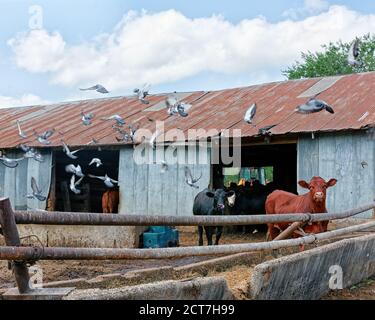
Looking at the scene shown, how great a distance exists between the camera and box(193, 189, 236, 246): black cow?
36.2 feet

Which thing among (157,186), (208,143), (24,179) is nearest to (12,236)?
(208,143)

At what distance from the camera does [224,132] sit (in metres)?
13.1

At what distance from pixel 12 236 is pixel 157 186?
36.9 feet

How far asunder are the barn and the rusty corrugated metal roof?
0.03 m

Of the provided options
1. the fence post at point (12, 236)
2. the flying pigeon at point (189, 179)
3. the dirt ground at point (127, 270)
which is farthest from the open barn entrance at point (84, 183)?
the fence post at point (12, 236)

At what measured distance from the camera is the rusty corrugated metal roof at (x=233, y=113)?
12289 mm

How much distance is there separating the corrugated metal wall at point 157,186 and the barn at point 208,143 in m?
0.03

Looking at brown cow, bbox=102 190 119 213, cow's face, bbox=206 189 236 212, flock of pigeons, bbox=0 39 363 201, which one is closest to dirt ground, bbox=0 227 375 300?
cow's face, bbox=206 189 236 212

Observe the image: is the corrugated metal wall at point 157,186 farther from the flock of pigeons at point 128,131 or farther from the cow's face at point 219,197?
the cow's face at point 219,197

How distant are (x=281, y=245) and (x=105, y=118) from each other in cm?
1200

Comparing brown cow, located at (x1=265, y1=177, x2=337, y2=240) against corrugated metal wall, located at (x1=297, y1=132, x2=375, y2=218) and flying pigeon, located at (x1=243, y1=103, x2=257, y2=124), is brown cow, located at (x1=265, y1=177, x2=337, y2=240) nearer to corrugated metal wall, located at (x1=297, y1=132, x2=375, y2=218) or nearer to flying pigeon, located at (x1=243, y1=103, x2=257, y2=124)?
corrugated metal wall, located at (x1=297, y1=132, x2=375, y2=218)

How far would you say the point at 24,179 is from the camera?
A: 56.1 ft
